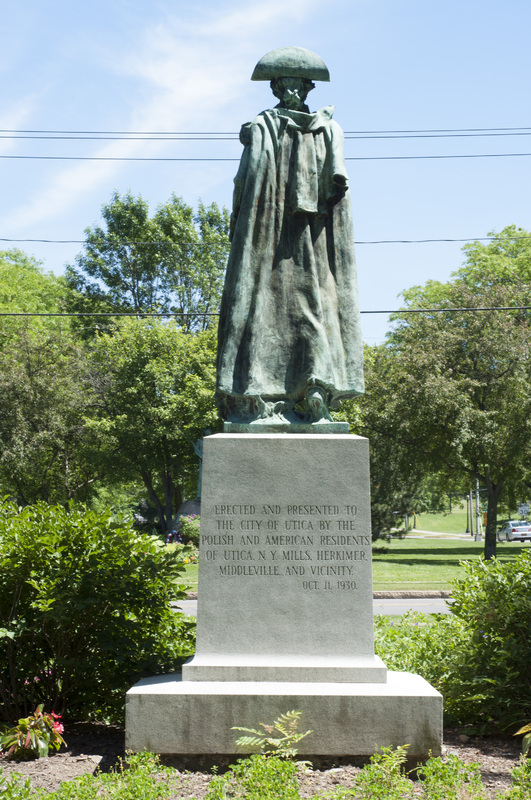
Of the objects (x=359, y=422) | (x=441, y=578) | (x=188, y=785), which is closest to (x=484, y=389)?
(x=359, y=422)

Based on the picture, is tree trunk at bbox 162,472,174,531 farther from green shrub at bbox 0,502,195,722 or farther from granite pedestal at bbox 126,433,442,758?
granite pedestal at bbox 126,433,442,758

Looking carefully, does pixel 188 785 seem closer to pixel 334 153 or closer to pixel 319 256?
pixel 319 256

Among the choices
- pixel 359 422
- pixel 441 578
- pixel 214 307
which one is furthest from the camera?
pixel 214 307

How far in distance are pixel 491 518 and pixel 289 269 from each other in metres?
24.3

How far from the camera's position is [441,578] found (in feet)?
65.9

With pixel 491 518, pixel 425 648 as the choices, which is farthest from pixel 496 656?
pixel 491 518

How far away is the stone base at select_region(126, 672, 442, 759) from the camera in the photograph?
4969mm

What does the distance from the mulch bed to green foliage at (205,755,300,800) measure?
0.20 metres

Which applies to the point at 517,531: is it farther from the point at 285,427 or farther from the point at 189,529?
the point at 285,427

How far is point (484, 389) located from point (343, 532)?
78.0 ft

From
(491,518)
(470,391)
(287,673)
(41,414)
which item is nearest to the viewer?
(287,673)

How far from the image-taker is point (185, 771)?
4949 mm

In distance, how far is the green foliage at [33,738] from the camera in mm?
5344

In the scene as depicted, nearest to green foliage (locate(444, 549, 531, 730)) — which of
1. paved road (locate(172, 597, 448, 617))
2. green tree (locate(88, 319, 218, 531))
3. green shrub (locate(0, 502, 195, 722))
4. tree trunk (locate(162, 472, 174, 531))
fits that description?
green shrub (locate(0, 502, 195, 722))
